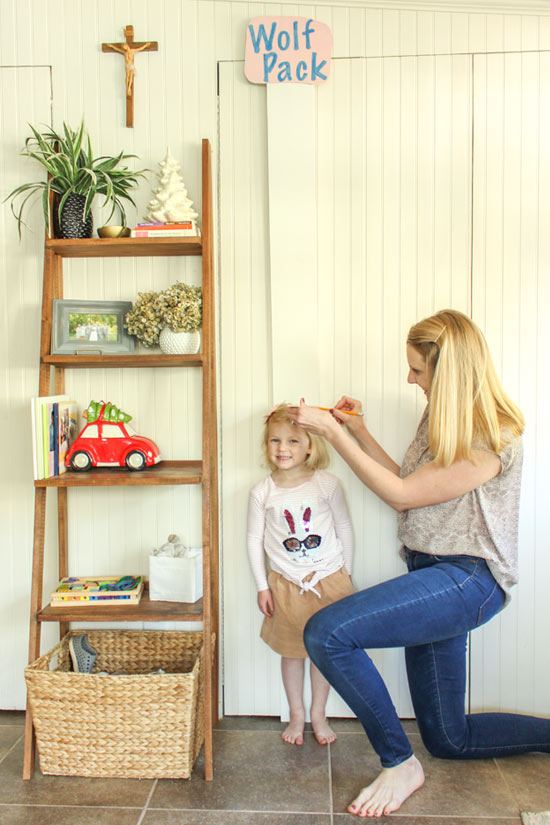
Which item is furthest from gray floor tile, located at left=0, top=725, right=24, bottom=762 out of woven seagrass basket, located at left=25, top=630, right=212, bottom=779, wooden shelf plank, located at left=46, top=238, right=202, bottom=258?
wooden shelf plank, located at left=46, top=238, right=202, bottom=258

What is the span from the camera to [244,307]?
2354mm

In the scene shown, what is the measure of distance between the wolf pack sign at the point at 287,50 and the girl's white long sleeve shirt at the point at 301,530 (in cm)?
141

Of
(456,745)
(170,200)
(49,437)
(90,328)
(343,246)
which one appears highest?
(170,200)

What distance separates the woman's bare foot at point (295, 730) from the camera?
2219 mm

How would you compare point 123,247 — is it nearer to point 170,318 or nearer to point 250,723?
point 170,318

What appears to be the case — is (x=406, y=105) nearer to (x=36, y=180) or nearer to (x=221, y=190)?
(x=221, y=190)

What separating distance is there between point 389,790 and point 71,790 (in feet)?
3.18

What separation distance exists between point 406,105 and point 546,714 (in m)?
2.28

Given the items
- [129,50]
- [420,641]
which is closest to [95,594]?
[420,641]


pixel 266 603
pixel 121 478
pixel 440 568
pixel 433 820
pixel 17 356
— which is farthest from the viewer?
pixel 17 356

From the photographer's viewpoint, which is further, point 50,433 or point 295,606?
point 295,606

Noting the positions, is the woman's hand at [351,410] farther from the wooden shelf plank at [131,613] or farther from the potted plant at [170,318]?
the wooden shelf plank at [131,613]

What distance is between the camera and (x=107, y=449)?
2.22 meters

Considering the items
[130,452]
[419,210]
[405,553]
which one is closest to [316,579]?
[405,553]
